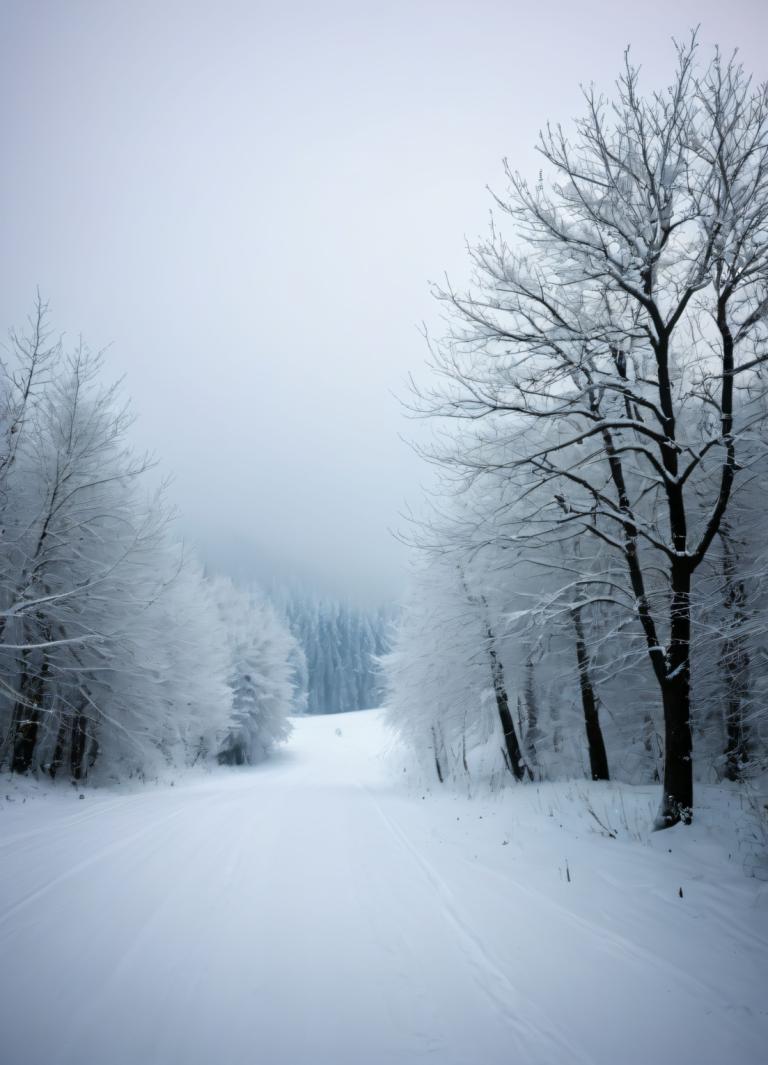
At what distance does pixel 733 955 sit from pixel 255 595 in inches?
1789

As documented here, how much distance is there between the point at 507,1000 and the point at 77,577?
14.5 metres

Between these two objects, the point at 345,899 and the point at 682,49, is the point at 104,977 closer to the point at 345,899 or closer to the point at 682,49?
the point at 345,899

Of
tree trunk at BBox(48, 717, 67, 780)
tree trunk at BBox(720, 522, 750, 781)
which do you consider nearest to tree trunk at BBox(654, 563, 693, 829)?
tree trunk at BBox(720, 522, 750, 781)

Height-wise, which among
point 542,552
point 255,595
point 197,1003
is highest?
point 255,595

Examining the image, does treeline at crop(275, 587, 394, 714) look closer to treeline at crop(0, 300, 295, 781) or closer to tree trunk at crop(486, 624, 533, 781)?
treeline at crop(0, 300, 295, 781)

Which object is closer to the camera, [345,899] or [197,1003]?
[197,1003]

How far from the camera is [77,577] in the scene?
13688 mm

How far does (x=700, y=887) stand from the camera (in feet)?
16.8

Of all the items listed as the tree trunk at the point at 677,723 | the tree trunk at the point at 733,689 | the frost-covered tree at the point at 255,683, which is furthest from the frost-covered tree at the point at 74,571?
the frost-covered tree at the point at 255,683

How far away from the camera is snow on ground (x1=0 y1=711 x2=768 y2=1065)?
9.68 feet

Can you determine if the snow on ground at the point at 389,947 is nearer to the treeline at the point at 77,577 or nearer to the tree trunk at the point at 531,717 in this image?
the tree trunk at the point at 531,717

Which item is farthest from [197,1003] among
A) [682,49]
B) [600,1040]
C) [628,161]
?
[682,49]

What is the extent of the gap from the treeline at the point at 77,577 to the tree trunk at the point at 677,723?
11.1m

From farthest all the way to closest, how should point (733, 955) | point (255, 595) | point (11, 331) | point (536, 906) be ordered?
point (255, 595), point (11, 331), point (536, 906), point (733, 955)
